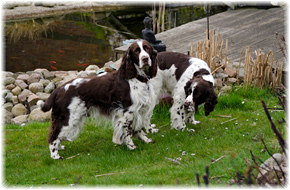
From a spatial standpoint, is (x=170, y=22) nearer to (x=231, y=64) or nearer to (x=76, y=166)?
(x=231, y=64)

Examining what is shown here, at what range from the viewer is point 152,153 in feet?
15.4

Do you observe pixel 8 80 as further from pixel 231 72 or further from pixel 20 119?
pixel 231 72

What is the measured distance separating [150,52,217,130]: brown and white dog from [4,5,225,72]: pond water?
486cm

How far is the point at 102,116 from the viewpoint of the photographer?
4.91 metres

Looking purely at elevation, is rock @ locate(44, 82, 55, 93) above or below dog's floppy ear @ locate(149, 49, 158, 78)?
below

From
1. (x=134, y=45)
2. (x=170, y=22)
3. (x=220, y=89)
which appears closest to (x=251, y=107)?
(x=220, y=89)

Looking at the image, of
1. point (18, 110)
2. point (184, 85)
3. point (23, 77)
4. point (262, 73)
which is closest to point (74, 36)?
point (23, 77)

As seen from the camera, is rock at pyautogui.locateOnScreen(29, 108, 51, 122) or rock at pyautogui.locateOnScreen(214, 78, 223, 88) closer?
rock at pyautogui.locateOnScreen(29, 108, 51, 122)

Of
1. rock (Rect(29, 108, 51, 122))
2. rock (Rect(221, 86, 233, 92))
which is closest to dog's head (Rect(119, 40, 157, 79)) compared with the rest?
rock (Rect(221, 86, 233, 92))

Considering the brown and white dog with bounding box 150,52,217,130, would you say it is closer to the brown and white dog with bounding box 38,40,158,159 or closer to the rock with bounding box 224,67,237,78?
the brown and white dog with bounding box 38,40,158,159

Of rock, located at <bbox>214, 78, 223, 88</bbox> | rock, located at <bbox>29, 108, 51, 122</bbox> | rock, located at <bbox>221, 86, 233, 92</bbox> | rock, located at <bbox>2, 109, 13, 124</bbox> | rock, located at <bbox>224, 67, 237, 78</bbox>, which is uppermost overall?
rock, located at <bbox>224, 67, 237, 78</bbox>

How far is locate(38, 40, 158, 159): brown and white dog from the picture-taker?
15.4 ft

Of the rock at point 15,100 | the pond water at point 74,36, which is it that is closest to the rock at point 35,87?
the rock at point 15,100

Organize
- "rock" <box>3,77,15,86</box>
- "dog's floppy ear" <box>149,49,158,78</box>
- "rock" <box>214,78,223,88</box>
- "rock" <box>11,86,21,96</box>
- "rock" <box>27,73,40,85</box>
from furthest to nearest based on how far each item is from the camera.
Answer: "rock" <box>27,73,40,85</box>
"rock" <box>3,77,15,86</box>
"rock" <box>11,86,21,96</box>
"rock" <box>214,78,223,88</box>
"dog's floppy ear" <box>149,49,158,78</box>
